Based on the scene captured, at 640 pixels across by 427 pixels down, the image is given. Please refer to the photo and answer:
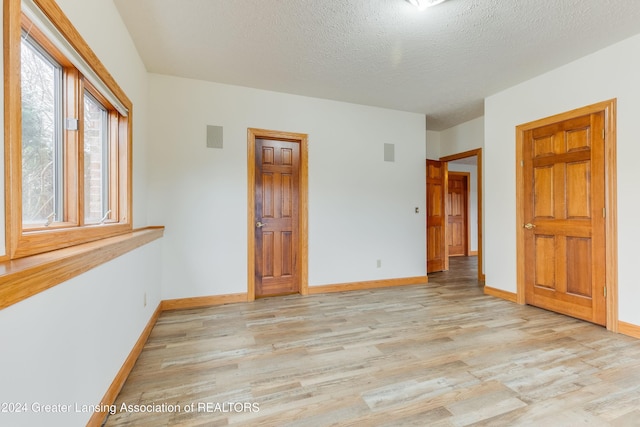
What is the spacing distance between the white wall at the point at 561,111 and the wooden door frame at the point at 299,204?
241 cm

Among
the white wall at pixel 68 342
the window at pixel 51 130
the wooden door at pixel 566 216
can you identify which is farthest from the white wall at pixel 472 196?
the white wall at pixel 68 342

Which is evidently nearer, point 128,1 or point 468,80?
point 128,1

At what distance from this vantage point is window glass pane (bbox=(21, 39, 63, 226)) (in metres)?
1.32

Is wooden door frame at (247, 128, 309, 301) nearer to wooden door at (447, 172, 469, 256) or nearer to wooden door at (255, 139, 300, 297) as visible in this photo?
wooden door at (255, 139, 300, 297)

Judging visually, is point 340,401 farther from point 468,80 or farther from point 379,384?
point 468,80

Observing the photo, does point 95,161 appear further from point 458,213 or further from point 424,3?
point 458,213

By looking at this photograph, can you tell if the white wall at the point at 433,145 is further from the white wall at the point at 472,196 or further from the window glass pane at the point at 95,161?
the window glass pane at the point at 95,161

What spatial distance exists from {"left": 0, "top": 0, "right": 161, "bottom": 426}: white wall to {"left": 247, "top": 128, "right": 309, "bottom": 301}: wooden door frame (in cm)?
114

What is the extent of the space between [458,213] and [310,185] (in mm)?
4898

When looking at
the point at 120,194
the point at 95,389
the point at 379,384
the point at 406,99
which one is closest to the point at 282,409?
the point at 379,384

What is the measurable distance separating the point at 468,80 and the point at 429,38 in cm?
113

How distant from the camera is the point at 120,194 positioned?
2.53 m

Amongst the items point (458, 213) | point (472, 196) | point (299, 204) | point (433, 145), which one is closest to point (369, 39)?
point (299, 204)

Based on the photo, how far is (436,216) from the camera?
5.58 meters
